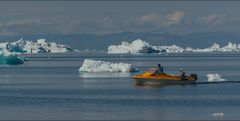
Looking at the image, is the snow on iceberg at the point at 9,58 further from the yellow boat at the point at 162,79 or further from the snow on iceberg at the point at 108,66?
the yellow boat at the point at 162,79

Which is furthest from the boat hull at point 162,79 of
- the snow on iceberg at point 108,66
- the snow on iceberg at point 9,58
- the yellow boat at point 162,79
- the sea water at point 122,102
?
the snow on iceberg at point 9,58

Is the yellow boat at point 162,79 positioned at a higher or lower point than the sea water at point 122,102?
higher

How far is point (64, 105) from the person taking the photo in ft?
128

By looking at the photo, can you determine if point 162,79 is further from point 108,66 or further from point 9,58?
point 9,58

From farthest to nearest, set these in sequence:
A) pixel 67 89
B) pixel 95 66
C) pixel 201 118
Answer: pixel 95 66 → pixel 67 89 → pixel 201 118

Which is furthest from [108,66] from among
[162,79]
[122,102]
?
[122,102]

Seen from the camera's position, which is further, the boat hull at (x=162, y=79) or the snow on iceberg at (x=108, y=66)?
the snow on iceberg at (x=108, y=66)

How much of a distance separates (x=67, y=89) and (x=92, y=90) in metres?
2.45

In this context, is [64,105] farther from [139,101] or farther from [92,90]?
[92,90]

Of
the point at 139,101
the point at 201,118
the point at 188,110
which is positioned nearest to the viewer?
the point at 201,118

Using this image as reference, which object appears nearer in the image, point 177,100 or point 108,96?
point 177,100

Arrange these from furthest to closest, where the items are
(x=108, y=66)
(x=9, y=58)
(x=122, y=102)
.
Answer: (x=9, y=58) < (x=108, y=66) < (x=122, y=102)

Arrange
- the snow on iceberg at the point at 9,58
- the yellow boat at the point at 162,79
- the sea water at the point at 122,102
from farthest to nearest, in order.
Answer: the snow on iceberg at the point at 9,58 < the yellow boat at the point at 162,79 < the sea water at the point at 122,102

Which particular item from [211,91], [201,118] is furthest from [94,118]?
[211,91]
